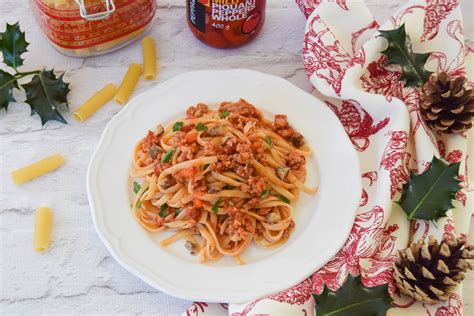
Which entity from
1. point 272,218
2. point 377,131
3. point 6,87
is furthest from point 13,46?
point 377,131

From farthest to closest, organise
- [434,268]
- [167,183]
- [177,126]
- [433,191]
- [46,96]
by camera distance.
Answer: [46,96] → [177,126] → [167,183] → [433,191] → [434,268]

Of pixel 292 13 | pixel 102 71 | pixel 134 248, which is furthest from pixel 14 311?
pixel 292 13

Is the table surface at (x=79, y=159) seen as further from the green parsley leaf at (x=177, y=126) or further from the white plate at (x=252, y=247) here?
the green parsley leaf at (x=177, y=126)

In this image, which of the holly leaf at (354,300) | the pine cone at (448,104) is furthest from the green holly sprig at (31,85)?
the pine cone at (448,104)

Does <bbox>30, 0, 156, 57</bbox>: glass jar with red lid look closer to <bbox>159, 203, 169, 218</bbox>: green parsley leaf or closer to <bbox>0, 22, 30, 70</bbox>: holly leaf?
<bbox>0, 22, 30, 70</bbox>: holly leaf

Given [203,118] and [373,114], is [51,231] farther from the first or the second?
[373,114]

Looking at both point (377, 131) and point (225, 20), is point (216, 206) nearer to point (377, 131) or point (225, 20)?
point (377, 131)
